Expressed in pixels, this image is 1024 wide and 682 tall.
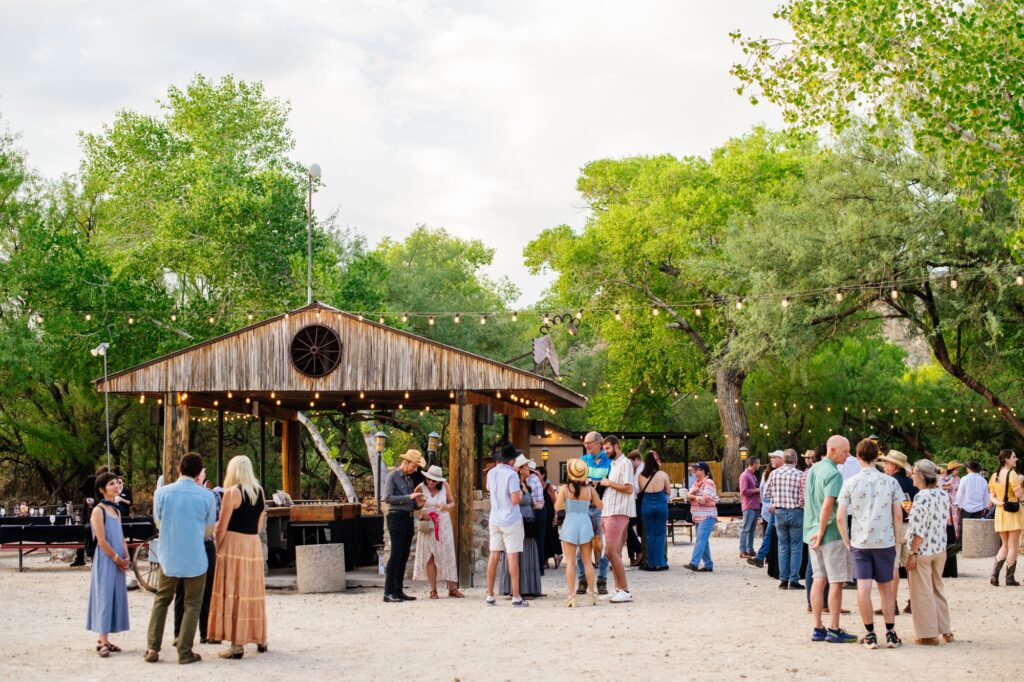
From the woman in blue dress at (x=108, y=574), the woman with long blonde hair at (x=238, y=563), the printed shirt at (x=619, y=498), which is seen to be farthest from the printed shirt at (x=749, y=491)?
the woman in blue dress at (x=108, y=574)

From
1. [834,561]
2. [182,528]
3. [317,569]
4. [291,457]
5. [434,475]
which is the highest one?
[291,457]

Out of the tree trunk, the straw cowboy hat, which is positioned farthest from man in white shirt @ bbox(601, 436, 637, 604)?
the tree trunk

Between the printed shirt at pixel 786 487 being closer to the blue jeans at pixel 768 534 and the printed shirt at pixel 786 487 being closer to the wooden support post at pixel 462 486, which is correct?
the blue jeans at pixel 768 534

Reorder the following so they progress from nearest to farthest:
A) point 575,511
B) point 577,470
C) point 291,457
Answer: point 577,470 → point 575,511 → point 291,457

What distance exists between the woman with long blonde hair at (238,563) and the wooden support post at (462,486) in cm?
585

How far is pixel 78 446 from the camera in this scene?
34688mm

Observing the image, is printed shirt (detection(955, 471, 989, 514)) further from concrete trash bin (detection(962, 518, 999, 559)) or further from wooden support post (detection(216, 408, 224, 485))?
wooden support post (detection(216, 408, 224, 485))

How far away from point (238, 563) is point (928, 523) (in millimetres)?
5521

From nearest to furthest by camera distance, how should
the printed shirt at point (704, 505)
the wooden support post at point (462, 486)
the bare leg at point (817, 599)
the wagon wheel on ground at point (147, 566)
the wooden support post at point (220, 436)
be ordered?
the bare leg at point (817, 599)
the wagon wheel on ground at point (147, 566)
the wooden support post at point (462, 486)
the printed shirt at point (704, 505)
the wooden support post at point (220, 436)

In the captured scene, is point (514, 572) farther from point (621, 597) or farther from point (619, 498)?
point (619, 498)

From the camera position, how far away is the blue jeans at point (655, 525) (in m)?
16.5

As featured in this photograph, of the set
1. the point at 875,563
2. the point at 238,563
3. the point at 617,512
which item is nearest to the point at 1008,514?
the point at 617,512

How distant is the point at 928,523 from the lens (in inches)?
380

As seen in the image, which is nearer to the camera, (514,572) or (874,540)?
(874,540)
